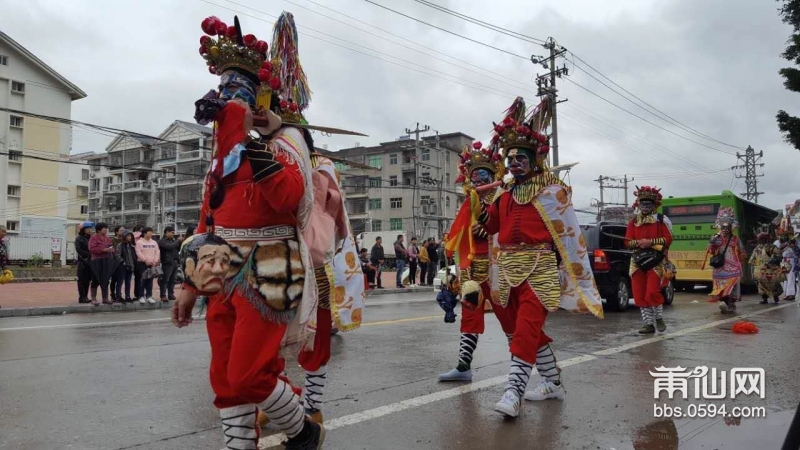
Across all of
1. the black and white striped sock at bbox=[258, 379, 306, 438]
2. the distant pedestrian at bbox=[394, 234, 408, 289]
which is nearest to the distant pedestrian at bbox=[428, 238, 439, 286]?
the distant pedestrian at bbox=[394, 234, 408, 289]

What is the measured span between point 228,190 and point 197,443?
66.3 inches

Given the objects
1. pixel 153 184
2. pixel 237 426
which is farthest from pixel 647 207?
pixel 153 184

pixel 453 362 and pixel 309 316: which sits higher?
pixel 309 316

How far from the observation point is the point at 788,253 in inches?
628

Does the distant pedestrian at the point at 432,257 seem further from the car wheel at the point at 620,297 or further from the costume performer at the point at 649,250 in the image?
the costume performer at the point at 649,250

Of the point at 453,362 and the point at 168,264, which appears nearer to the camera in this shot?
the point at 453,362

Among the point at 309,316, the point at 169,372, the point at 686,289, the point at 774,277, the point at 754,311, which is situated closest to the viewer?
the point at 309,316

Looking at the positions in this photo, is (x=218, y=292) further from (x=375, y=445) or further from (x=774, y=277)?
(x=774, y=277)

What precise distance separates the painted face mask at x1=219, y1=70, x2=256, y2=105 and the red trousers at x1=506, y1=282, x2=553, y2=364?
8.26 feet

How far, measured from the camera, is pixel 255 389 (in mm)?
2602

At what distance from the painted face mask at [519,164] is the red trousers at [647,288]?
4918 mm

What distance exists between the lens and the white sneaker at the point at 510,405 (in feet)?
13.5

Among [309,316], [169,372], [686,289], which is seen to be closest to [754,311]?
[686,289]

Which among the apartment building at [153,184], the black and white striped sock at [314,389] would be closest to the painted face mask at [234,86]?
the black and white striped sock at [314,389]
